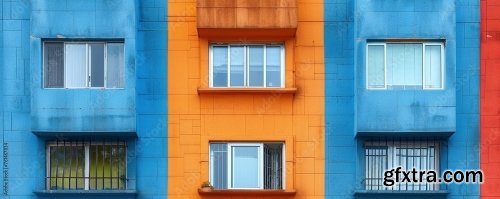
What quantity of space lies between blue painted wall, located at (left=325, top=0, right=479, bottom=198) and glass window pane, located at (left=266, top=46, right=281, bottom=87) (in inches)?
45.8

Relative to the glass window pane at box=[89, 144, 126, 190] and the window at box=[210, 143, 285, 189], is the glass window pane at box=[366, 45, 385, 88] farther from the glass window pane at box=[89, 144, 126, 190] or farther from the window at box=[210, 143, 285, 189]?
the glass window pane at box=[89, 144, 126, 190]

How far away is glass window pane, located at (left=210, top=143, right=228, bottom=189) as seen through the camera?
23281 mm

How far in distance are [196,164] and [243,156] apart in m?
1.14

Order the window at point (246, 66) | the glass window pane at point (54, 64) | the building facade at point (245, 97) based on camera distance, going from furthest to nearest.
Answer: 1. the window at point (246, 66)
2. the glass window pane at point (54, 64)
3. the building facade at point (245, 97)

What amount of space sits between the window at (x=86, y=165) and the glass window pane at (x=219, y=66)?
2715mm

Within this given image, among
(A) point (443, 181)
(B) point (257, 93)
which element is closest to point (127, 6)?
(B) point (257, 93)

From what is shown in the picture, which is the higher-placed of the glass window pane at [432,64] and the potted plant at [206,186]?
the glass window pane at [432,64]

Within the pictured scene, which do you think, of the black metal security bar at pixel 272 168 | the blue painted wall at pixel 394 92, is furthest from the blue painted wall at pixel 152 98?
the blue painted wall at pixel 394 92

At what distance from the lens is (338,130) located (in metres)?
Result: 23.4

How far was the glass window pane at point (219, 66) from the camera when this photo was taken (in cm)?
2353

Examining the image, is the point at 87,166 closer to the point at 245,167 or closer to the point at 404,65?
the point at 245,167

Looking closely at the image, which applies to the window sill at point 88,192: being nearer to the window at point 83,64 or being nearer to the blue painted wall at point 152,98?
the blue painted wall at point 152,98

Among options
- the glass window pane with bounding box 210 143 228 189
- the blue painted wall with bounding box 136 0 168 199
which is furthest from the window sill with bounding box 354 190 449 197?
the blue painted wall with bounding box 136 0 168 199

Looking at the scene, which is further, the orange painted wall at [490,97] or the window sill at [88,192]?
the orange painted wall at [490,97]
